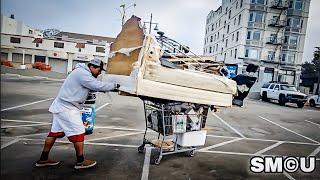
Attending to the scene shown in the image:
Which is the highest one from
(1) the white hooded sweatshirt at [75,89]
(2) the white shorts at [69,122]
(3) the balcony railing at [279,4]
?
(3) the balcony railing at [279,4]

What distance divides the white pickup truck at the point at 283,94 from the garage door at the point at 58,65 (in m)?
39.2

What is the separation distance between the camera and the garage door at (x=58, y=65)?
179ft

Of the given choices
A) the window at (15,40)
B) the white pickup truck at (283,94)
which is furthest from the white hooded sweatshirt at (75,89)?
the window at (15,40)

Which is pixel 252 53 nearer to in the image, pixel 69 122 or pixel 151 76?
pixel 151 76

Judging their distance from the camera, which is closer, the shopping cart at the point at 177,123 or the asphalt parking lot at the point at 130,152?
the asphalt parking lot at the point at 130,152

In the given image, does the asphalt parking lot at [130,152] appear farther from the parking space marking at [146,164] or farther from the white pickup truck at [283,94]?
A: the white pickup truck at [283,94]

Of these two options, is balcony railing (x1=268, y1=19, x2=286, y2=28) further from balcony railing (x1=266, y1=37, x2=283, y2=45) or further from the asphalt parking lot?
the asphalt parking lot

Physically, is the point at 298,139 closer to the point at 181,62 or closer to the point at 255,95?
the point at 181,62

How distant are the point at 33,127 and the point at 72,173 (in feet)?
12.5

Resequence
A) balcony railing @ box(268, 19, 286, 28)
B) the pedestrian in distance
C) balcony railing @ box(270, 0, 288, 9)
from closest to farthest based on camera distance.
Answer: the pedestrian in distance → balcony railing @ box(270, 0, 288, 9) → balcony railing @ box(268, 19, 286, 28)

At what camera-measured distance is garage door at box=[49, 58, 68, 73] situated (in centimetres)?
5453

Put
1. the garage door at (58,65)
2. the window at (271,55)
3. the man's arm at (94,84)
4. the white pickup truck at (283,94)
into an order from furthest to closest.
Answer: the garage door at (58,65), the window at (271,55), the white pickup truck at (283,94), the man's arm at (94,84)

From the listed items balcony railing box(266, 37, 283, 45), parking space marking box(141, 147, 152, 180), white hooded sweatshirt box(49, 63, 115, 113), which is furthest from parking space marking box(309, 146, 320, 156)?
balcony railing box(266, 37, 283, 45)

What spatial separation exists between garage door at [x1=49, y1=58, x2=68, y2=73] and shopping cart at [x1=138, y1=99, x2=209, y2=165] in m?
52.2
